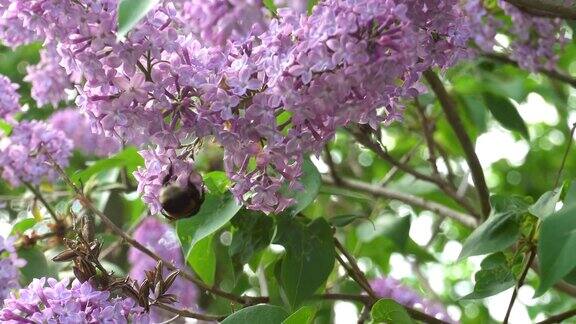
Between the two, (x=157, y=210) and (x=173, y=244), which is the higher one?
(x=157, y=210)

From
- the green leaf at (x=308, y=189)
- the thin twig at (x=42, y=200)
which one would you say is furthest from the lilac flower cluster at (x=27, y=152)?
the green leaf at (x=308, y=189)

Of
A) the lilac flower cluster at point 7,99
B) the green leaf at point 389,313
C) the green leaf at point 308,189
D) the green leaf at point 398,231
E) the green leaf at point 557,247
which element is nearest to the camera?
the green leaf at point 557,247

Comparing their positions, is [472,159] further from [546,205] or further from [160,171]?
[160,171]

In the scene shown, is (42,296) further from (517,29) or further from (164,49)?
(517,29)

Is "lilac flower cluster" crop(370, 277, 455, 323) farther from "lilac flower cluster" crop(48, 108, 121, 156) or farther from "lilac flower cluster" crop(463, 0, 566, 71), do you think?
"lilac flower cluster" crop(48, 108, 121, 156)

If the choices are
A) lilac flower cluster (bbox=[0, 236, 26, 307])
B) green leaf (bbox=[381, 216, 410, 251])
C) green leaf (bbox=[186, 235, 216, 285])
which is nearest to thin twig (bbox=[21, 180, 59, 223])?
lilac flower cluster (bbox=[0, 236, 26, 307])

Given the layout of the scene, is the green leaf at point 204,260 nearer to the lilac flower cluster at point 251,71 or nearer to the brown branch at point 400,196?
the lilac flower cluster at point 251,71

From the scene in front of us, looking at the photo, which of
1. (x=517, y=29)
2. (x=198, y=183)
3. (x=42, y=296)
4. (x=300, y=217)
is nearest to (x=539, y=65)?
(x=517, y=29)
